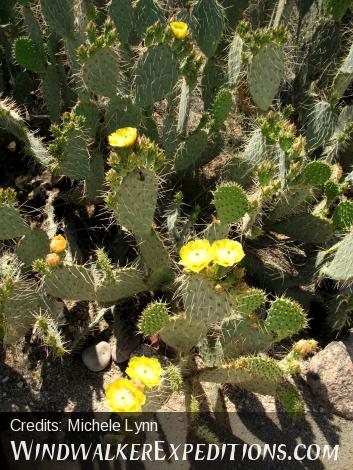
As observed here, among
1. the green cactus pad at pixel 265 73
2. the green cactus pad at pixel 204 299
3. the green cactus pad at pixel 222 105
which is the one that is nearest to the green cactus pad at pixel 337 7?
the green cactus pad at pixel 265 73

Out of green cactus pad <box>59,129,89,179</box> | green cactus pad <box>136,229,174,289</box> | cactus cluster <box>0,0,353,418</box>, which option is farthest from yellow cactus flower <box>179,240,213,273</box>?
green cactus pad <box>59,129,89,179</box>

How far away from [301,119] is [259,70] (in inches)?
36.0

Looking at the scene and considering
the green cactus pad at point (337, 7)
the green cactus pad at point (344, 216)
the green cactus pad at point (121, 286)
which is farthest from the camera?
the green cactus pad at point (337, 7)

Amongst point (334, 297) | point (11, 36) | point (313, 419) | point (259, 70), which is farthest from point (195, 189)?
point (11, 36)

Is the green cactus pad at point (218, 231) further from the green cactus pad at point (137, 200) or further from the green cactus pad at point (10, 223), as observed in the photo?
the green cactus pad at point (10, 223)

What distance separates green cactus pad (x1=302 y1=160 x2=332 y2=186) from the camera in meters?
2.51

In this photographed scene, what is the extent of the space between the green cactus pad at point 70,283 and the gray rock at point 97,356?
0.44m

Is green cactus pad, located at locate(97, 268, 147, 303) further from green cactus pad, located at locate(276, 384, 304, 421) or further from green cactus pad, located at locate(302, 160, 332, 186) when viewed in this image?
green cactus pad, located at locate(302, 160, 332, 186)

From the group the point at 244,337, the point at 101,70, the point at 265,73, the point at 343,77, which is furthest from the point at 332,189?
the point at 101,70

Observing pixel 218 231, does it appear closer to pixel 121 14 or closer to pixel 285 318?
pixel 285 318

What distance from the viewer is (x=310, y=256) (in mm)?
3109

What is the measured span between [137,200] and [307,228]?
112 centimetres

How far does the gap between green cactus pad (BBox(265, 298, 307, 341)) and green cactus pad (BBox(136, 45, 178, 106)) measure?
1.20 m

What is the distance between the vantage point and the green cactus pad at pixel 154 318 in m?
2.11
